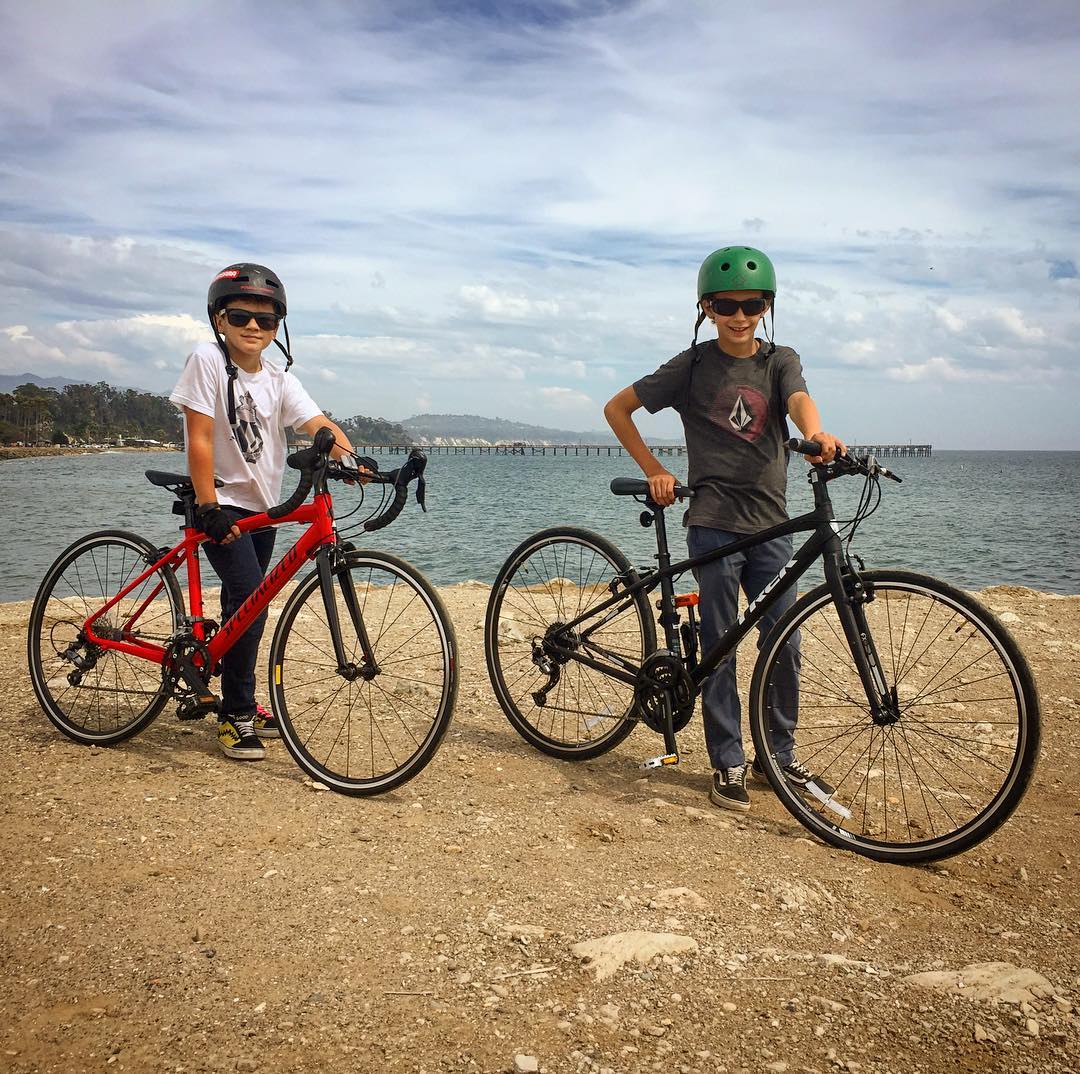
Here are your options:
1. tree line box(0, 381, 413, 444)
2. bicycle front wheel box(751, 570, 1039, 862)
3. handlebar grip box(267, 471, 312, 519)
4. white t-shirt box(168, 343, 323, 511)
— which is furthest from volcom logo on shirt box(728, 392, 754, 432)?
tree line box(0, 381, 413, 444)

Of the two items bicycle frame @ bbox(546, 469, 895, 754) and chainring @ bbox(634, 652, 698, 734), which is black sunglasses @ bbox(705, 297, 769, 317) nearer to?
bicycle frame @ bbox(546, 469, 895, 754)

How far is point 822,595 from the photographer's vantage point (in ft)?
13.2

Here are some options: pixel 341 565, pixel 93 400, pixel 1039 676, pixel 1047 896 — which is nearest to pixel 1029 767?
pixel 1047 896

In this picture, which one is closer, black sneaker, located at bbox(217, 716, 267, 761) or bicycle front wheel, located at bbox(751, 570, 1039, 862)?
bicycle front wheel, located at bbox(751, 570, 1039, 862)

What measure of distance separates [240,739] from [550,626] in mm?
1864

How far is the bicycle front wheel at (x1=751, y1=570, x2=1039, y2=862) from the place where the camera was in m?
3.64

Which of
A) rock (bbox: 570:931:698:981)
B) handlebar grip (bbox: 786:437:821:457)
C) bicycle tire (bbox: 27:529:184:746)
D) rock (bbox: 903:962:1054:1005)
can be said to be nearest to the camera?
rock (bbox: 903:962:1054:1005)

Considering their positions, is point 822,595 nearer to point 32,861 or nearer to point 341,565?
point 341,565

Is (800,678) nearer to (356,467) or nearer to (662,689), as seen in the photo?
(662,689)

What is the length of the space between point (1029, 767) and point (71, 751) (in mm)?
4860

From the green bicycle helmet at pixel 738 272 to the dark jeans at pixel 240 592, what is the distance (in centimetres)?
275

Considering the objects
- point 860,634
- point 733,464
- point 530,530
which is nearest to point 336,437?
point 733,464

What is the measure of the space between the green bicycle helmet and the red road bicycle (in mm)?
1672

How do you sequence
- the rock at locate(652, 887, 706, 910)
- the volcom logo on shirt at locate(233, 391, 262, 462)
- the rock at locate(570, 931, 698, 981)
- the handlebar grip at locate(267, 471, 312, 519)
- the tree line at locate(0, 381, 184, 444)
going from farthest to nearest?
1. the tree line at locate(0, 381, 184, 444)
2. the volcom logo on shirt at locate(233, 391, 262, 462)
3. the handlebar grip at locate(267, 471, 312, 519)
4. the rock at locate(652, 887, 706, 910)
5. the rock at locate(570, 931, 698, 981)
